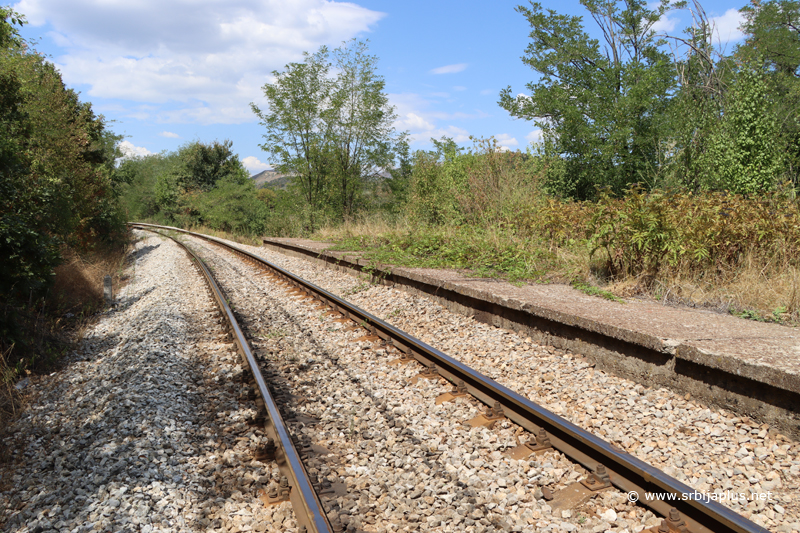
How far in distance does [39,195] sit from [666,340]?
907 centimetres

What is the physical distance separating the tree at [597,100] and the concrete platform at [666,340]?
18218mm

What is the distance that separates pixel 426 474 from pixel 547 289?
14.8ft

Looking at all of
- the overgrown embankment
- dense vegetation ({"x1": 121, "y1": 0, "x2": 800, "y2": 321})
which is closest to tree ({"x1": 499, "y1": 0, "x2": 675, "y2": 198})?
dense vegetation ({"x1": 121, "y1": 0, "x2": 800, "y2": 321})

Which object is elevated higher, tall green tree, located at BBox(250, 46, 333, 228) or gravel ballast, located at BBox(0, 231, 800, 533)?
tall green tree, located at BBox(250, 46, 333, 228)

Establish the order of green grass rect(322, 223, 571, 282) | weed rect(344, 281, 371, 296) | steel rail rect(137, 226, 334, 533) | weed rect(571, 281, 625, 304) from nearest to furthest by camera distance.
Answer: steel rail rect(137, 226, 334, 533) → weed rect(571, 281, 625, 304) → green grass rect(322, 223, 571, 282) → weed rect(344, 281, 371, 296)

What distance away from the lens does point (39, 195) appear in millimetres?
7801

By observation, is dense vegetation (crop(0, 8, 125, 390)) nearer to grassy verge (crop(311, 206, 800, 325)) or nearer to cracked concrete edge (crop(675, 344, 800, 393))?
grassy verge (crop(311, 206, 800, 325))

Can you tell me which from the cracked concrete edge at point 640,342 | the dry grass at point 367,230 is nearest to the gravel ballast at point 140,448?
the cracked concrete edge at point 640,342

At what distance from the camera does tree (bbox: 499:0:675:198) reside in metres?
23.6

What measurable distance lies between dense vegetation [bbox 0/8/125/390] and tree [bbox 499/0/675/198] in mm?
19619

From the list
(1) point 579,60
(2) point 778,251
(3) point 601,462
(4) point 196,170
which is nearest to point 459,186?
(2) point 778,251

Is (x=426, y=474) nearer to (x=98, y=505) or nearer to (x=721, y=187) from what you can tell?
(x=98, y=505)

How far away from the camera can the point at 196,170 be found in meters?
48.8

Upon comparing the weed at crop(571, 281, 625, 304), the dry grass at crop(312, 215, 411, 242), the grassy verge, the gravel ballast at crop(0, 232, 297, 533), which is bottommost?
the gravel ballast at crop(0, 232, 297, 533)
